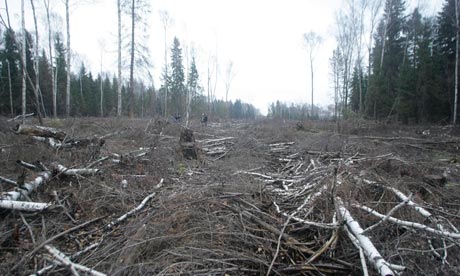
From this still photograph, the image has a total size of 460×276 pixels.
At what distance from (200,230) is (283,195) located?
187 cm

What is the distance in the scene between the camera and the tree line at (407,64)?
60.5 feet

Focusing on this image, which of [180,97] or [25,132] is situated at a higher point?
[180,97]

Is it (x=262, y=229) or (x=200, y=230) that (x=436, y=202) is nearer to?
(x=262, y=229)

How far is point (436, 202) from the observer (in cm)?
357

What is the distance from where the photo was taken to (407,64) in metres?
21.3

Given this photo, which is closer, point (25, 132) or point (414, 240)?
point (414, 240)

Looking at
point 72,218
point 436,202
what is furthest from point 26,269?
point 436,202

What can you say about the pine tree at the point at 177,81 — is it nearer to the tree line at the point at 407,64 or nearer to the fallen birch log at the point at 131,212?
the tree line at the point at 407,64

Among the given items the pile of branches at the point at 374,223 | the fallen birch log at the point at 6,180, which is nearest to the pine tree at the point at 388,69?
the pile of branches at the point at 374,223

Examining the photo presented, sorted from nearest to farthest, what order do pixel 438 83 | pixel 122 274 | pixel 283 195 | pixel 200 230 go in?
1. pixel 122 274
2. pixel 200 230
3. pixel 283 195
4. pixel 438 83

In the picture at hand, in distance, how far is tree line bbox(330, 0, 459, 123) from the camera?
18453 mm

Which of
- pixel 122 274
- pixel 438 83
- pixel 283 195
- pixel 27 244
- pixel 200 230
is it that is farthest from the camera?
pixel 438 83

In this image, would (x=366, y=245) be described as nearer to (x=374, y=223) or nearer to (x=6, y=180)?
(x=374, y=223)

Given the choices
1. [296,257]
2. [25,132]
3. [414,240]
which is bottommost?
[296,257]
